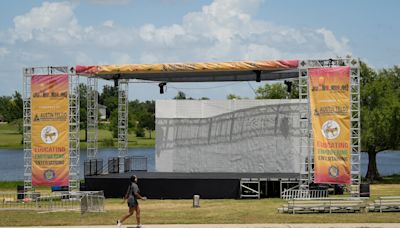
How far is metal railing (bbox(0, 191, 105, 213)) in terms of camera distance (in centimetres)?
2906

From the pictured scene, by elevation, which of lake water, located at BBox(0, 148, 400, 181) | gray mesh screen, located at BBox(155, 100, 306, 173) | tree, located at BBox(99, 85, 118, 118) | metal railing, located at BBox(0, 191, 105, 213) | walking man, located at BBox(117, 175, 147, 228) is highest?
tree, located at BBox(99, 85, 118, 118)

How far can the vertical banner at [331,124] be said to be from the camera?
112 feet

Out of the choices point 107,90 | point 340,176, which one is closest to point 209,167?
point 340,176

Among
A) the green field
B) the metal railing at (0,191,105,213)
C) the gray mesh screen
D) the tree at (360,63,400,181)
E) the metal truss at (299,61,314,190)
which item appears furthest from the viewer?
the green field

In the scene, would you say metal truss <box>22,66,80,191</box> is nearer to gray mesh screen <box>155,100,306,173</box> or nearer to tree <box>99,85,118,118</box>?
gray mesh screen <box>155,100,306,173</box>

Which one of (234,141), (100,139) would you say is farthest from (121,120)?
(100,139)

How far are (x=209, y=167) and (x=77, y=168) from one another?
7713 millimetres

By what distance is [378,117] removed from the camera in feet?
166

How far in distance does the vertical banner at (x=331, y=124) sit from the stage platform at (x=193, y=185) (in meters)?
2.10

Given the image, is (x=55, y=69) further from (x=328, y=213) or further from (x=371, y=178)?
(x=371, y=178)

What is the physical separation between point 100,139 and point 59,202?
73.5m

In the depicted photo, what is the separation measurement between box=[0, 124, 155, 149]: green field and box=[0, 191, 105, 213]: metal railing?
210ft

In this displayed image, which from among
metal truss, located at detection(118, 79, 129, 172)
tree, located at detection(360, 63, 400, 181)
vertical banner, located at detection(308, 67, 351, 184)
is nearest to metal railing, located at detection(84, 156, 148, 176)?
metal truss, located at detection(118, 79, 129, 172)

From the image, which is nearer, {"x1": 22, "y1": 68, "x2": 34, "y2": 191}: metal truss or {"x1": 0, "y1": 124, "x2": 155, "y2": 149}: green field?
{"x1": 22, "y1": 68, "x2": 34, "y2": 191}: metal truss
